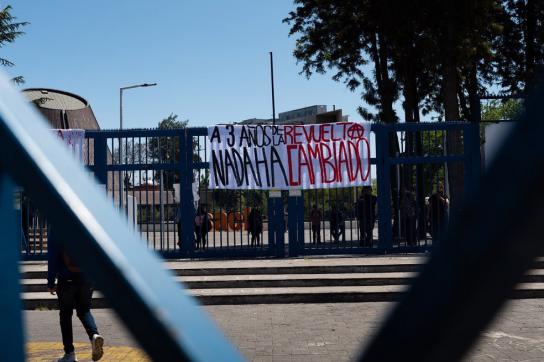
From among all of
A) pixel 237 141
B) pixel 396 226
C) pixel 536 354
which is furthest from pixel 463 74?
pixel 536 354

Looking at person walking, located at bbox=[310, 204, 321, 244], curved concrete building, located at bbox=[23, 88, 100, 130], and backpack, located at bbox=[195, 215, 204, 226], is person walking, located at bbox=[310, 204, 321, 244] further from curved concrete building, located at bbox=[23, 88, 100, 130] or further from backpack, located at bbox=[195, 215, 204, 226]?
curved concrete building, located at bbox=[23, 88, 100, 130]

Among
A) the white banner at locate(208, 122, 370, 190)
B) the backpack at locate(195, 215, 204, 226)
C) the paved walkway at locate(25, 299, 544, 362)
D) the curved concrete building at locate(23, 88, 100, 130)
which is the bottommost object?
the paved walkway at locate(25, 299, 544, 362)

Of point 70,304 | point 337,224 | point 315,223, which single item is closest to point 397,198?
point 337,224

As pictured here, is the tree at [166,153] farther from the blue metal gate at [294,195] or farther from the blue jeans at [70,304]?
the blue jeans at [70,304]

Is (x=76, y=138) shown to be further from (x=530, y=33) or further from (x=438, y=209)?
(x=530, y=33)

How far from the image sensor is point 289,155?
527 inches

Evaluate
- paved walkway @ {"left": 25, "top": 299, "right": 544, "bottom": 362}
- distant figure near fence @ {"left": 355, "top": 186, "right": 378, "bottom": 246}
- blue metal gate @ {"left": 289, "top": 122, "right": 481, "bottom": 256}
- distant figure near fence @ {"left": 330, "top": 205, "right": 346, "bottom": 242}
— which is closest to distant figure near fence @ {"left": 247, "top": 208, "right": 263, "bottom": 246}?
blue metal gate @ {"left": 289, "top": 122, "right": 481, "bottom": 256}

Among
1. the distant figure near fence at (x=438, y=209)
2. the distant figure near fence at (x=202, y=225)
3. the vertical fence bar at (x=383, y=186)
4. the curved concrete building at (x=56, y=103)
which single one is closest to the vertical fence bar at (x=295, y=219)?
the vertical fence bar at (x=383, y=186)

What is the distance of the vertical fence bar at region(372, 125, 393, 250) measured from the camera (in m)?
13.2

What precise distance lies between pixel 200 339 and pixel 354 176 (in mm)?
12700

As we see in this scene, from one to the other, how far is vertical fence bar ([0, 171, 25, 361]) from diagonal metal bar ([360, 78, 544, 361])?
36.4 inches

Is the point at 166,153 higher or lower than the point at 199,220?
higher

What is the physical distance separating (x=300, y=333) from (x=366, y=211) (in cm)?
604

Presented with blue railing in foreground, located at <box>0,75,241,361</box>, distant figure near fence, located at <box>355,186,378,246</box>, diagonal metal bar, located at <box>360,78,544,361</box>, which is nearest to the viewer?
diagonal metal bar, located at <box>360,78,544,361</box>
